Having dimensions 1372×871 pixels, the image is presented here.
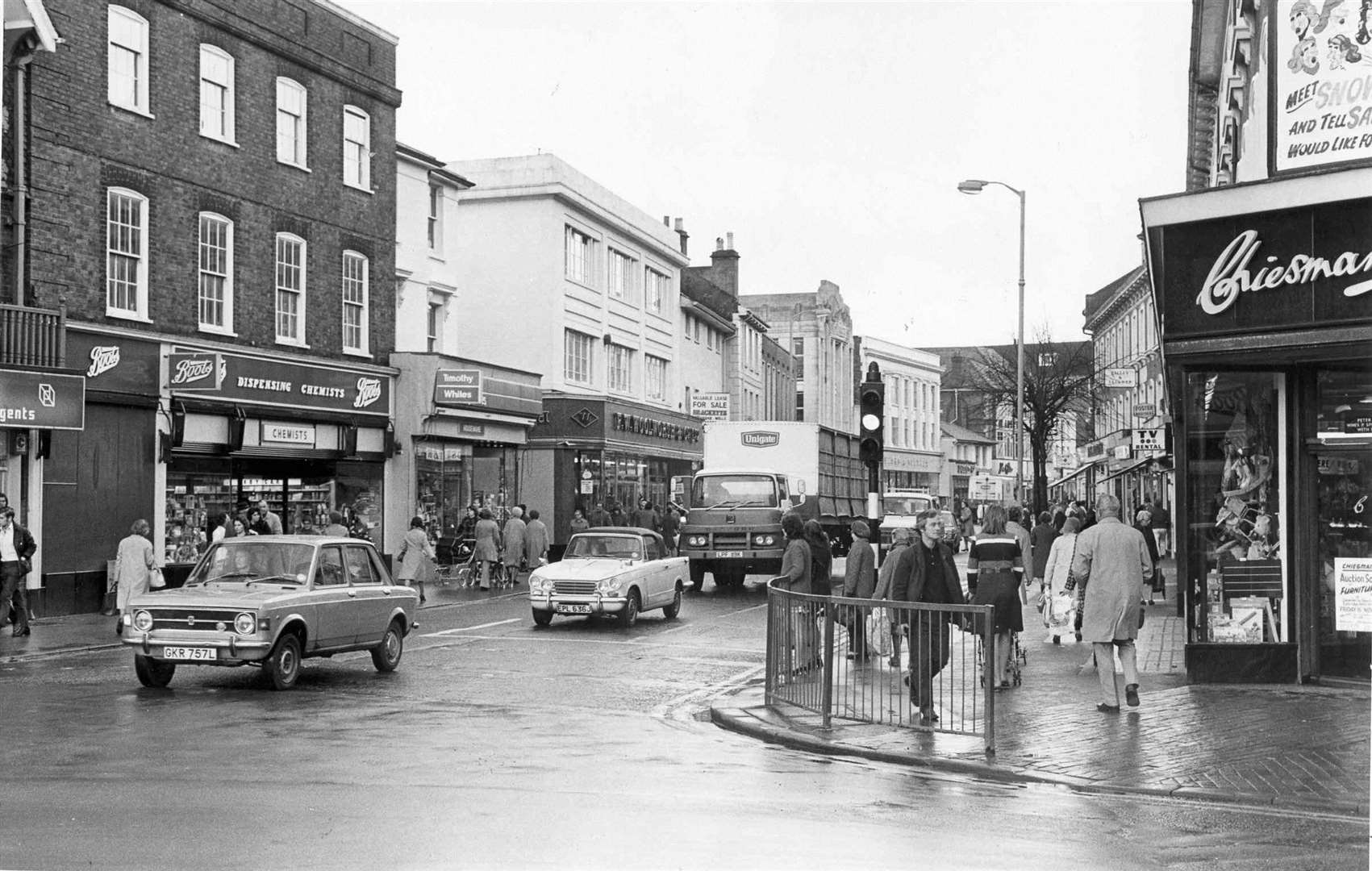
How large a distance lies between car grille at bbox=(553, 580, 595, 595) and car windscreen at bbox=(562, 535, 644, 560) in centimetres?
104

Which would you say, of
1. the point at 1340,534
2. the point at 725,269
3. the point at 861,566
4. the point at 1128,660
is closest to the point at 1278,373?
the point at 1340,534

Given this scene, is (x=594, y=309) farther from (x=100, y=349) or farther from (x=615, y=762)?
(x=615, y=762)

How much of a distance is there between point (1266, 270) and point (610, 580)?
413 inches

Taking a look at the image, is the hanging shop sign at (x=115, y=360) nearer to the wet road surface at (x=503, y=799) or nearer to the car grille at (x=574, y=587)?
Answer: the car grille at (x=574, y=587)

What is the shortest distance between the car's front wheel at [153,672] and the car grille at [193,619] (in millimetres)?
525

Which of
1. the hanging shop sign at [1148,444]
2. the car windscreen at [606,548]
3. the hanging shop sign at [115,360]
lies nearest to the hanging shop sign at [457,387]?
the hanging shop sign at [115,360]

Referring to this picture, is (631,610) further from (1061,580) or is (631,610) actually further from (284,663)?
(284,663)

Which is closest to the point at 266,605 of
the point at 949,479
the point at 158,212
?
the point at 158,212

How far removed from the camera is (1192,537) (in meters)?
14.8

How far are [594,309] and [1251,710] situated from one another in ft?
115

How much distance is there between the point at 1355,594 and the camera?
1030 cm

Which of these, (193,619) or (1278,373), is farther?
(1278,373)

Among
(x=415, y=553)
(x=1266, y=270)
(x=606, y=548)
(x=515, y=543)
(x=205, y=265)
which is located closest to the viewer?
(x=1266, y=270)

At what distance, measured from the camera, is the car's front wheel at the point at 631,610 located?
21.1 metres
